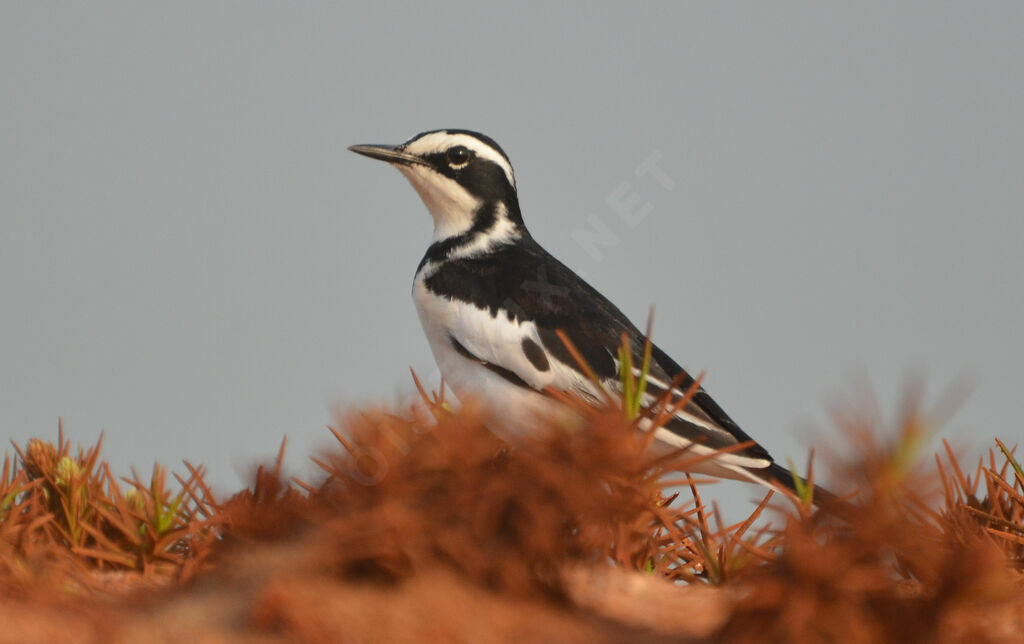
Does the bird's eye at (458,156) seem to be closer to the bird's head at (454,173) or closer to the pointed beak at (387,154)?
the bird's head at (454,173)

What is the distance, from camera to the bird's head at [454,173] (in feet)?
21.0

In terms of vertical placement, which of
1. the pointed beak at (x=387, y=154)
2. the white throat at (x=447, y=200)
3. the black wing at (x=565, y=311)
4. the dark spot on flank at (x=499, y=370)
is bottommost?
the dark spot on flank at (x=499, y=370)

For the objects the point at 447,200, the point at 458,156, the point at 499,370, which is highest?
the point at 458,156

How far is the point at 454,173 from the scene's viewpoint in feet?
21.0

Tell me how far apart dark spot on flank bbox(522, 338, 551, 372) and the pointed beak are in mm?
1619

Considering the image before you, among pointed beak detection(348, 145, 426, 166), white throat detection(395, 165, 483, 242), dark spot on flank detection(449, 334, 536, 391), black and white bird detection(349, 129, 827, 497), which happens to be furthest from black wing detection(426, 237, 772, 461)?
pointed beak detection(348, 145, 426, 166)

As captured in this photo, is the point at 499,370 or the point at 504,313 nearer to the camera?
the point at 499,370

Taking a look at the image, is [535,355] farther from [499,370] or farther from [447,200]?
[447,200]

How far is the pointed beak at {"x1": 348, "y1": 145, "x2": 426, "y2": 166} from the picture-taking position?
250 inches

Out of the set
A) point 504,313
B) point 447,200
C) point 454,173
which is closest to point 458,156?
point 454,173

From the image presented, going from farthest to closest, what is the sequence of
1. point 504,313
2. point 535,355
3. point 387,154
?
point 387,154 < point 504,313 < point 535,355

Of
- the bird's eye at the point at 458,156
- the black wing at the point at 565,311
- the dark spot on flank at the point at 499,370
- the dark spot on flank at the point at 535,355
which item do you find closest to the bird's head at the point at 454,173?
the bird's eye at the point at 458,156

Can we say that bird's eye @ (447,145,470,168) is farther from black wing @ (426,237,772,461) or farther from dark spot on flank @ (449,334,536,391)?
dark spot on flank @ (449,334,536,391)

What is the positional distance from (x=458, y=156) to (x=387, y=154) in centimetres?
41
